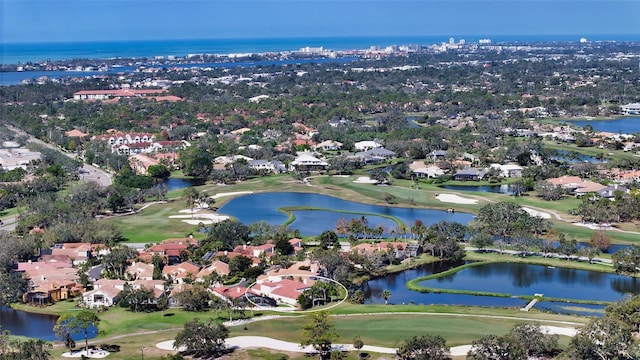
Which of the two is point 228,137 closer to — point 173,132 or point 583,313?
point 173,132

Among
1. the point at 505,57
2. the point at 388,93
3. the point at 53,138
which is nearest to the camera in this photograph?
the point at 53,138

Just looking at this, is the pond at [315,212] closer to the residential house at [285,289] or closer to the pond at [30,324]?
the residential house at [285,289]

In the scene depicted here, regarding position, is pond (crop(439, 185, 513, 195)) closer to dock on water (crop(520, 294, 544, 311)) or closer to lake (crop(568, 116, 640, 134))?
dock on water (crop(520, 294, 544, 311))

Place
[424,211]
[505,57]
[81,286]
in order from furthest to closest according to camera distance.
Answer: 1. [505,57]
2. [424,211]
3. [81,286]

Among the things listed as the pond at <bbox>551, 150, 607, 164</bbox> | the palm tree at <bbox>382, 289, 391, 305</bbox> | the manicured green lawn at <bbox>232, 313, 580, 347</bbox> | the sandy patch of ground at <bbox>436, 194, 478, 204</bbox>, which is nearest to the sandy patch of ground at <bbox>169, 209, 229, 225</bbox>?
the sandy patch of ground at <bbox>436, 194, 478, 204</bbox>

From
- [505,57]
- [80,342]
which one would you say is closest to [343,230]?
[80,342]

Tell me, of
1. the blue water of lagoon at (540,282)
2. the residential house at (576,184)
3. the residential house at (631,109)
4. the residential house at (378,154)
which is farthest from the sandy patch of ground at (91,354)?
the residential house at (631,109)
